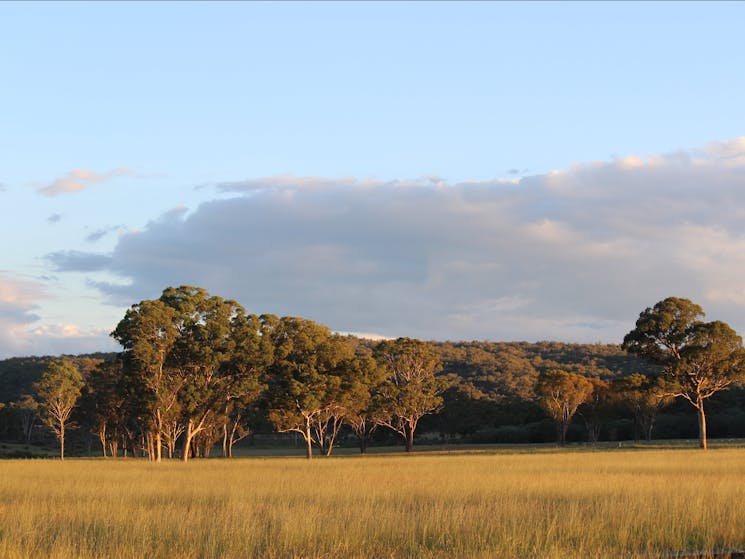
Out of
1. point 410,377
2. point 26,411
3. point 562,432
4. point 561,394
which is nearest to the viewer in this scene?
point 410,377

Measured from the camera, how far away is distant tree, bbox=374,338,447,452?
87500mm

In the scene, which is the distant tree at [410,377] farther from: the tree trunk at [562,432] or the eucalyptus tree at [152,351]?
the eucalyptus tree at [152,351]

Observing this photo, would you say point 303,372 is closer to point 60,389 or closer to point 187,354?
point 187,354

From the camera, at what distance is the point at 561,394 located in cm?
9719

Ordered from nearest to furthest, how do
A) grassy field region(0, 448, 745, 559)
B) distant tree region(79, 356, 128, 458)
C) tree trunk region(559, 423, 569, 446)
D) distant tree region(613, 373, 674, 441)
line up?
grassy field region(0, 448, 745, 559), distant tree region(613, 373, 674, 441), distant tree region(79, 356, 128, 458), tree trunk region(559, 423, 569, 446)

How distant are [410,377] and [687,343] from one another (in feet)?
106

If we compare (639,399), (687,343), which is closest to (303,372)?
(687,343)

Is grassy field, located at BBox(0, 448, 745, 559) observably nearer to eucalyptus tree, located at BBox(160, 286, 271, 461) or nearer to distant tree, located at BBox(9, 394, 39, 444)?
eucalyptus tree, located at BBox(160, 286, 271, 461)

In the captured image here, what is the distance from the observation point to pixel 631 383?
8856 cm

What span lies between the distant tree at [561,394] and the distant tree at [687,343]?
2798cm

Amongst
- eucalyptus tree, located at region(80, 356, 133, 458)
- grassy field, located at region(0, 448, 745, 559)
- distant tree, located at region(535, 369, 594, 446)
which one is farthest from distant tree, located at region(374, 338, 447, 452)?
grassy field, located at region(0, 448, 745, 559)

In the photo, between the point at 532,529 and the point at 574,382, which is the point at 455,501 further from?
the point at 574,382

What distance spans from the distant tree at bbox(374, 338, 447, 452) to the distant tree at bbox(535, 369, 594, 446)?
15.1 metres

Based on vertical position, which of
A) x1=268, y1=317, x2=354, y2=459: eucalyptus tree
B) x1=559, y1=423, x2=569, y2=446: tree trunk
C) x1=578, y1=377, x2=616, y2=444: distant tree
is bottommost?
x1=559, y1=423, x2=569, y2=446: tree trunk
